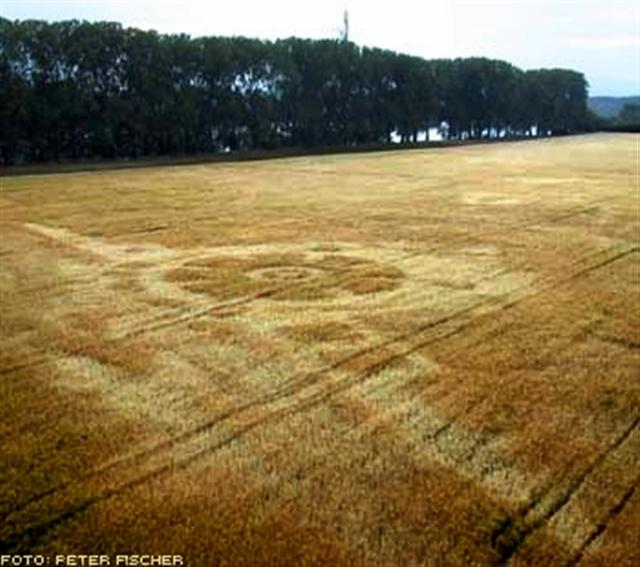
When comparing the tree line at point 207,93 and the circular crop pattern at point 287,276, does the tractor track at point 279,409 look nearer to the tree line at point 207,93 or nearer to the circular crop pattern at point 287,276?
the circular crop pattern at point 287,276

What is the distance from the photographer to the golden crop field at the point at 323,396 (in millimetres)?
5102

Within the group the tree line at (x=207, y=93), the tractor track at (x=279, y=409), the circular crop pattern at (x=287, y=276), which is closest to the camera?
the tractor track at (x=279, y=409)

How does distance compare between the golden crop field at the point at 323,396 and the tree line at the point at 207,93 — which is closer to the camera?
the golden crop field at the point at 323,396

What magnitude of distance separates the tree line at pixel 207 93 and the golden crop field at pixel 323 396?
2382cm

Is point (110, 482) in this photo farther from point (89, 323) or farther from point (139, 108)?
point (139, 108)

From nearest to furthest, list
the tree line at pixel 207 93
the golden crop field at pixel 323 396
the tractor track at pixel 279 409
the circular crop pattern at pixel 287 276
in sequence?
the golden crop field at pixel 323 396 → the tractor track at pixel 279 409 → the circular crop pattern at pixel 287 276 → the tree line at pixel 207 93

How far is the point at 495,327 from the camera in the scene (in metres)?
9.37

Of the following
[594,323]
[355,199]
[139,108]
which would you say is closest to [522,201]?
[355,199]

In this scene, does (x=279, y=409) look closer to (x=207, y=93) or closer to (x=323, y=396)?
(x=323, y=396)

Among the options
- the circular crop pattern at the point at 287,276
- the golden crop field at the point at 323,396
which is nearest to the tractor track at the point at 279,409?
the golden crop field at the point at 323,396

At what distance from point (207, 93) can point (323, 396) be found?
39966mm

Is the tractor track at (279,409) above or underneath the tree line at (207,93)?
underneath

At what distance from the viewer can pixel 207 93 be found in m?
45.0

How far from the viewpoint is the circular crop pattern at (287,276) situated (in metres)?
11.1
